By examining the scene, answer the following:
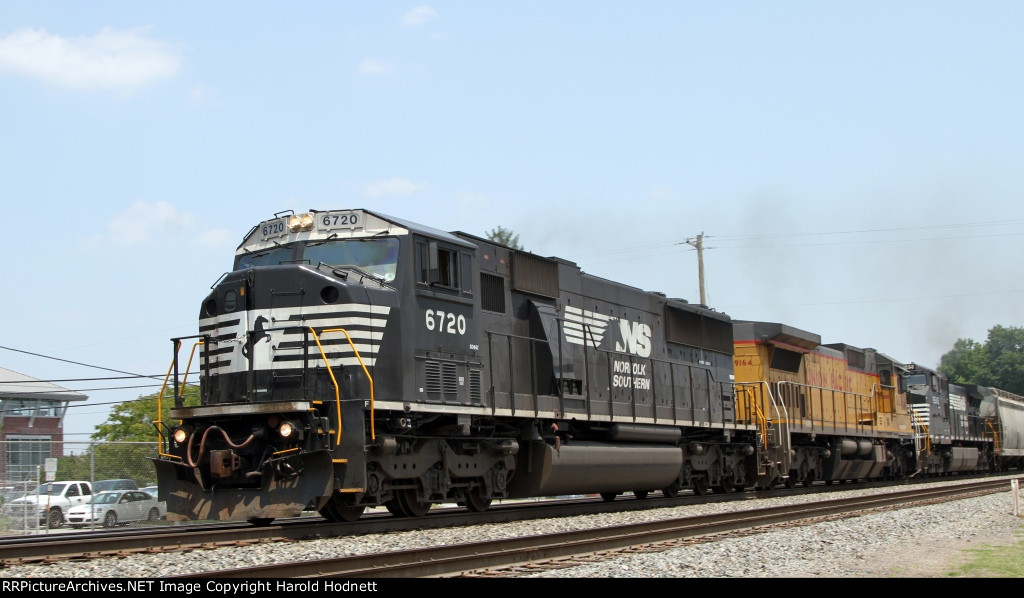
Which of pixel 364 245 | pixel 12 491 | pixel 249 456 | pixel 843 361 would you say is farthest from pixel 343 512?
pixel 843 361

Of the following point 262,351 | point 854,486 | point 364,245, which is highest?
point 364,245

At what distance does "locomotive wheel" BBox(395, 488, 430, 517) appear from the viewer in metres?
13.1

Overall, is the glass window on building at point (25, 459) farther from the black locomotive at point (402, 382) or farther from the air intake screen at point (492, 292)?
the air intake screen at point (492, 292)

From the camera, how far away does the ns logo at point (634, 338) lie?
58.5ft

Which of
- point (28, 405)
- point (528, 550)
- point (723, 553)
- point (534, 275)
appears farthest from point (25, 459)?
point (28, 405)

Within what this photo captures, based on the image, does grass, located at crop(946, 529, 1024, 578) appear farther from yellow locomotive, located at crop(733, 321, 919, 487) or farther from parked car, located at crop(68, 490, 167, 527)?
parked car, located at crop(68, 490, 167, 527)

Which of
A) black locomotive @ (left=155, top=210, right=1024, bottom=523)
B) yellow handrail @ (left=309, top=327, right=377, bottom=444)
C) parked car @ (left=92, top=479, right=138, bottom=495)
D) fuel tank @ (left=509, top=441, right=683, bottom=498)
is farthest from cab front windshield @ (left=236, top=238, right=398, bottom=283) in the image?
parked car @ (left=92, top=479, right=138, bottom=495)

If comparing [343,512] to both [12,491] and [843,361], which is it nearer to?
[12,491]

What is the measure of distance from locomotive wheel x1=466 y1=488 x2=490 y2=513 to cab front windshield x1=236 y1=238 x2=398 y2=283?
3.51 meters

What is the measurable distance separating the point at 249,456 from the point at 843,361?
20.0m

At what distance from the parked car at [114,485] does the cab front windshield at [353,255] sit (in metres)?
9.86

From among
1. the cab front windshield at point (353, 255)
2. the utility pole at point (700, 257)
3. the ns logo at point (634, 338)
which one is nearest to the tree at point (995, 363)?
the utility pole at point (700, 257)

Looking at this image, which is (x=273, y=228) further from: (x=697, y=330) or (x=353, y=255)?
(x=697, y=330)

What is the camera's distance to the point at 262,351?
12078 millimetres
